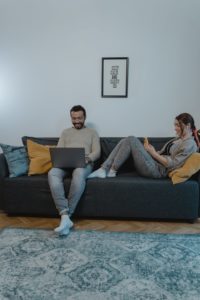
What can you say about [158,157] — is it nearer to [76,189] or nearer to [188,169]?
[188,169]

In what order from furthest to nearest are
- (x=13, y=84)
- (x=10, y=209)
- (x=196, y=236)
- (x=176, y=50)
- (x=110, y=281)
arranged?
(x=13, y=84), (x=176, y=50), (x=10, y=209), (x=196, y=236), (x=110, y=281)

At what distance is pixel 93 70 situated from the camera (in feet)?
11.1

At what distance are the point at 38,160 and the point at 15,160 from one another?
0.23 metres

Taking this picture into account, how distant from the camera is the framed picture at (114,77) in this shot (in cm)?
331

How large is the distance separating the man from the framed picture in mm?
501

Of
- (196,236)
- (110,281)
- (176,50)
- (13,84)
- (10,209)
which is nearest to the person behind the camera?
(110,281)

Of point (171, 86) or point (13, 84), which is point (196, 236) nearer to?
point (171, 86)

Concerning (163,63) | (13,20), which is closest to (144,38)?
(163,63)

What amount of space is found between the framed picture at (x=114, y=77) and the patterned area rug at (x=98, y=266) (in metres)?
1.68

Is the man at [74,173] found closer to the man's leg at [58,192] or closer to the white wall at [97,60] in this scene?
the man's leg at [58,192]

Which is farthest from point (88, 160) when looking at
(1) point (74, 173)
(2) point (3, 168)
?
(2) point (3, 168)

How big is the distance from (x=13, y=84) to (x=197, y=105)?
2.22 metres

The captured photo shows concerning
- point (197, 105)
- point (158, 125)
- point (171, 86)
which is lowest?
point (158, 125)

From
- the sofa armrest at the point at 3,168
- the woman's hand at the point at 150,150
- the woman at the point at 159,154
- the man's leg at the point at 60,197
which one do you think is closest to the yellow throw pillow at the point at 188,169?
the woman at the point at 159,154
